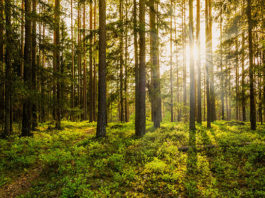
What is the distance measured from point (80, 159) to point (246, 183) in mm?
6156

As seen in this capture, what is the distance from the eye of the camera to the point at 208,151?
7.48 metres

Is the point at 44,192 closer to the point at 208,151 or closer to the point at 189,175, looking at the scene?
the point at 189,175

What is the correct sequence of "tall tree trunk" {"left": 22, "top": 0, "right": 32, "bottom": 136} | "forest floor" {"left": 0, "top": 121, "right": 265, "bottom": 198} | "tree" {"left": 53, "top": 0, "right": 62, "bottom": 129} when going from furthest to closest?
"tree" {"left": 53, "top": 0, "right": 62, "bottom": 129} < "tall tree trunk" {"left": 22, "top": 0, "right": 32, "bottom": 136} < "forest floor" {"left": 0, "top": 121, "right": 265, "bottom": 198}

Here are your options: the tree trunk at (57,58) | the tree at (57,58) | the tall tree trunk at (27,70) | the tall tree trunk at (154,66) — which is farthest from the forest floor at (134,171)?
the tall tree trunk at (154,66)

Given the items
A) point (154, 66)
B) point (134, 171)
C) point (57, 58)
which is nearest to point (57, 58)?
point (57, 58)

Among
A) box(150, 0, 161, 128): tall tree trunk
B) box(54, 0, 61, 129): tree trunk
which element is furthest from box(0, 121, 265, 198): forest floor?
box(150, 0, 161, 128): tall tree trunk

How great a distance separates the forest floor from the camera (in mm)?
4531

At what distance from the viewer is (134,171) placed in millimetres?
5555

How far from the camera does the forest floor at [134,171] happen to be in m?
4.53

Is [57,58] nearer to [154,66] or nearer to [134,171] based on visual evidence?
[154,66]

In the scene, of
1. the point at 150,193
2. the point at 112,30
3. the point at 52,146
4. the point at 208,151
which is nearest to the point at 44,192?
the point at 150,193

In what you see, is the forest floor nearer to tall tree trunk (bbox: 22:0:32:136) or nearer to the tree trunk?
tall tree trunk (bbox: 22:0:32:136)

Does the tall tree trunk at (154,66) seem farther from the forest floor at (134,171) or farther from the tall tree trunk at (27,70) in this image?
the tall tree trunk at (27,70)

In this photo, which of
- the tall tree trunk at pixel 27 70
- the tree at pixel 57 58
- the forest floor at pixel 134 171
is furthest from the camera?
the tree at pixel 57 58
